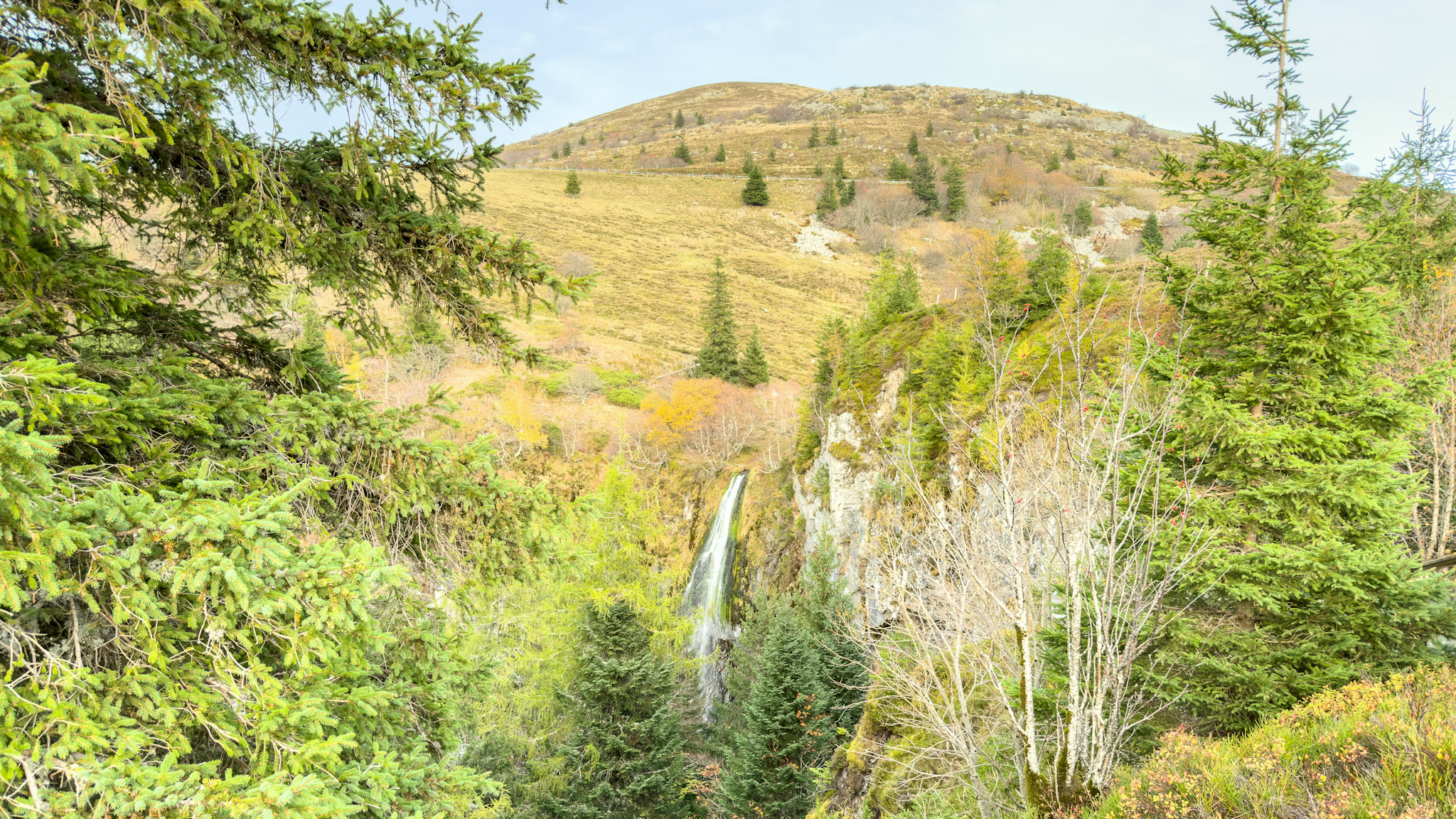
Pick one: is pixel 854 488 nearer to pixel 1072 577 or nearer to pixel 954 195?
pixel 1072 577

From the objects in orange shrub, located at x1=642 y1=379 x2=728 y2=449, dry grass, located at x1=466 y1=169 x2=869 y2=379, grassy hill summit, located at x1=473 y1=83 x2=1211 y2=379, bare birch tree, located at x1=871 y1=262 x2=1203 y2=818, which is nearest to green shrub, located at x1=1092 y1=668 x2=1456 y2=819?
bare birch tree, located at x1=871 y1=262 x2=1203 y2=818

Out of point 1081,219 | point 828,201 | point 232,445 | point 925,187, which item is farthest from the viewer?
point 828,201

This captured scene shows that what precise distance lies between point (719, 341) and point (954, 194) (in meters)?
41.2

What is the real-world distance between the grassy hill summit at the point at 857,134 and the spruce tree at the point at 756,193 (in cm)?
1131

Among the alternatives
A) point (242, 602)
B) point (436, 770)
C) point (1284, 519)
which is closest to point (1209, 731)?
point (1284, 519)

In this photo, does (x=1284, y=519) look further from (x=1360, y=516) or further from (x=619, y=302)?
(x=619, y=302)

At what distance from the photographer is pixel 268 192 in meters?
3.73

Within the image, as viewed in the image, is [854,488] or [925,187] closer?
[854,488]

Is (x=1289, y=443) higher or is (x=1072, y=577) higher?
(x=1289, y=443)

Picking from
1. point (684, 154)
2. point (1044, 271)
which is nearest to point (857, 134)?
point (684, 154)

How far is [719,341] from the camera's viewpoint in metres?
33.8

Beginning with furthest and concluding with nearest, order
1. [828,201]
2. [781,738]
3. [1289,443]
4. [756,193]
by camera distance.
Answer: [756,193]
[828,201]
[781,738]
[1289,443]

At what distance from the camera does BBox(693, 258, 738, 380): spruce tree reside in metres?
33.2

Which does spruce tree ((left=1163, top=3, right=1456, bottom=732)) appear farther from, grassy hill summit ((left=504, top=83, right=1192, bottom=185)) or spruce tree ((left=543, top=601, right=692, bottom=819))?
grassy hill summit ((left=504, top=83, right=1192, bottom=185))
